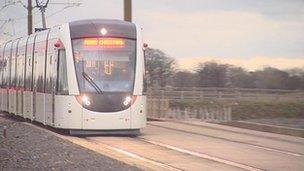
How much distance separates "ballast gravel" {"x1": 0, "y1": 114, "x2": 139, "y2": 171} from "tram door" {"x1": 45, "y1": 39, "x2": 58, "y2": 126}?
254cm

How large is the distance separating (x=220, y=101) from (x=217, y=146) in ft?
143

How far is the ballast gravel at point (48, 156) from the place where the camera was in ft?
45.1

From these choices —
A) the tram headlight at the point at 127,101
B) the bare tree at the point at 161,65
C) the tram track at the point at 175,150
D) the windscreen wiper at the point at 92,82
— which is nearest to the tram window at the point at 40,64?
the windscreen wiper at the point at 92,82

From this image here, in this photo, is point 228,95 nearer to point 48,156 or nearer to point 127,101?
point 127,101

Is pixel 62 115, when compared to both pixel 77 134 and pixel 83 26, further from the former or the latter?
pixel 83 26

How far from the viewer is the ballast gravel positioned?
13.7 m

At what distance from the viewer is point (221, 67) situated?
105188 millimetres

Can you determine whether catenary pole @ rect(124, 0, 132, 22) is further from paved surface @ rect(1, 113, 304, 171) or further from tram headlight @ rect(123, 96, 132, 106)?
tram headlight @ rect(123, 96, 132, 106)

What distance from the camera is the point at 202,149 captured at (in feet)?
63.2

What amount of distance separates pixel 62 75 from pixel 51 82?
58.7 inches

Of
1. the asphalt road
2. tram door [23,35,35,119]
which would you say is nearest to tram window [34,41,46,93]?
tram door [23,35,35,119]

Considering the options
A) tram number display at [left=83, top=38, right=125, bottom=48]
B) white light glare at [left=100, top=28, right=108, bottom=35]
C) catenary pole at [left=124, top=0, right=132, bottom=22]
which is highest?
catenary pole at [left=124, top=0, right=132, bottom=22]

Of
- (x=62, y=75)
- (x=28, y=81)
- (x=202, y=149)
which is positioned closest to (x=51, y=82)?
(x=62, y=75)

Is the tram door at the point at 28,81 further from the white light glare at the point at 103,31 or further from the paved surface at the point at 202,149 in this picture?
the white light glare at the point at 103,31
